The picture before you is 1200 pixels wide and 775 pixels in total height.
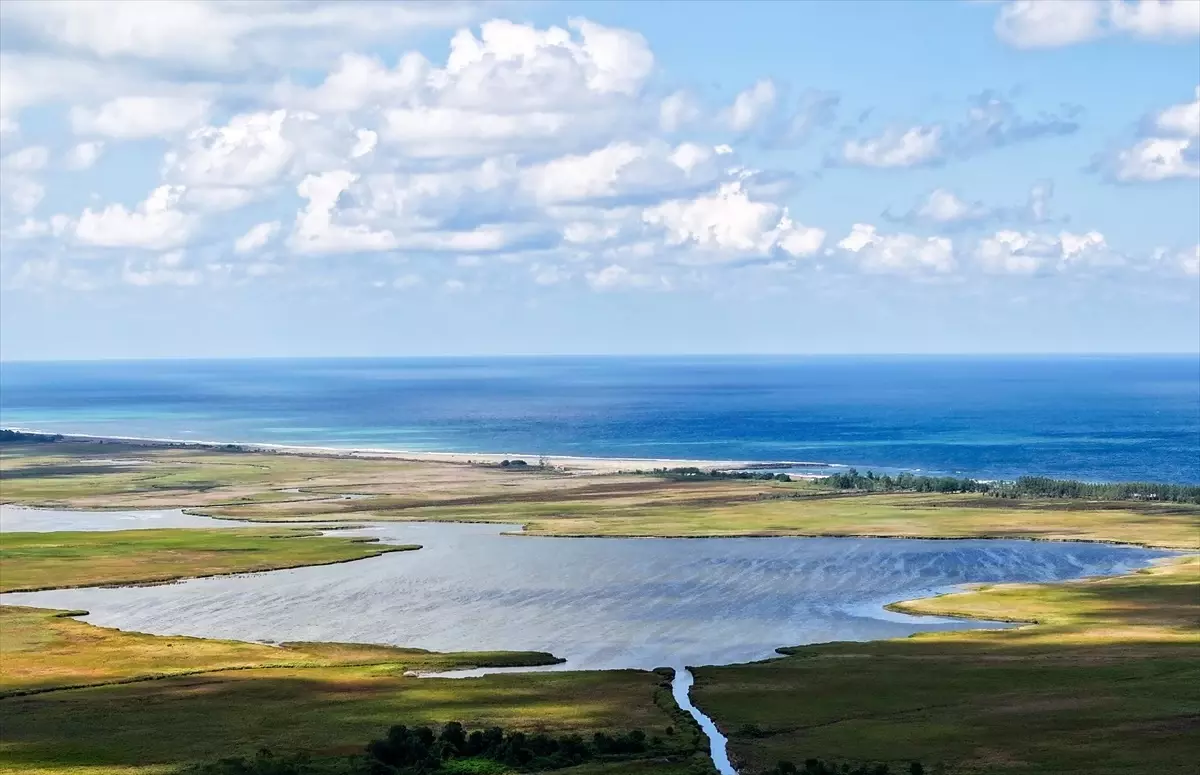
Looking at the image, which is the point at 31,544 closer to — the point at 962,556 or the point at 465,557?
the point at 465,557

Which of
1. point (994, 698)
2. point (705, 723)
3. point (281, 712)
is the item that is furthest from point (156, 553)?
point (994, 698)

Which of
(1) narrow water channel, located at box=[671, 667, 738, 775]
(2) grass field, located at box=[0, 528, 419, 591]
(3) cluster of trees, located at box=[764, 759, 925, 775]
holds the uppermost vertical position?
(2) grass field, located at box=[0, 528, 419, 591]

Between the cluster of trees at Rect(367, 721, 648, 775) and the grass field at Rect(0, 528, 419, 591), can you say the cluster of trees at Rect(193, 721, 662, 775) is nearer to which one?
the cluster of trees at Rect(367, 721, 648, 775)

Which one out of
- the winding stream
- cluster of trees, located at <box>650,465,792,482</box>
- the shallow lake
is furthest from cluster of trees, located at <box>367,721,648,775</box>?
cluster of trees, located at <box>650,465,792,482</box>

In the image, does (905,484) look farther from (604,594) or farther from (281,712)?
(281,712)

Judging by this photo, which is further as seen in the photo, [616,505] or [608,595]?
[616,505]

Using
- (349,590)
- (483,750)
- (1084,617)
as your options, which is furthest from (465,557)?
(483,750)
